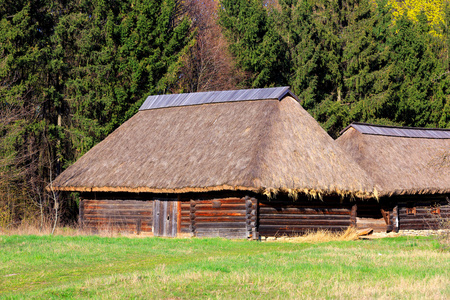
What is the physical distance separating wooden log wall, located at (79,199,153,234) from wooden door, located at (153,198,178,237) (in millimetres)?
322

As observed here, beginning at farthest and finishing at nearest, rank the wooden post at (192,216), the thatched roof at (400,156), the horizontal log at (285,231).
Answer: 1. the thatched roof at (400,156)
2. the wooden post at (192,216)
3. the horizontal log at (285,231)

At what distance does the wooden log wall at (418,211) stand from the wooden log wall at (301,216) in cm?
523

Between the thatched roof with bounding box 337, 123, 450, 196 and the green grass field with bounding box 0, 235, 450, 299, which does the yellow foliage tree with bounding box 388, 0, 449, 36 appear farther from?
the green grass field with bounding box 0, 235, 450, 299

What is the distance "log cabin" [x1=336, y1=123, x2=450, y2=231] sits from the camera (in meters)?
28.1

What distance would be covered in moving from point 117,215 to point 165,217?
264 cm

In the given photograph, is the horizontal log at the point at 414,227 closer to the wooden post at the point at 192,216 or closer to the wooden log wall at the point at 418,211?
the wooden log wall at the point at 418,211

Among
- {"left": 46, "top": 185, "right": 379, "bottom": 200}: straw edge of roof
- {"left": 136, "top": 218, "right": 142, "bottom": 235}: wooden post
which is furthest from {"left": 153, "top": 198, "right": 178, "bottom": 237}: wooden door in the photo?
{"left": 46, "top": 185, "right": 379, "bottom": 200}: straw edge of roof

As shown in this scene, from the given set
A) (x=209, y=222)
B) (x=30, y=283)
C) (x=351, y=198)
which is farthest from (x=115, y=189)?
(x=30, y=283)

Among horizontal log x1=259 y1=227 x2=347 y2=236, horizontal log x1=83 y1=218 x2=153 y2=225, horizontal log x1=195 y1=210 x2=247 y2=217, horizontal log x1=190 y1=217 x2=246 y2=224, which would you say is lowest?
horizontal log x1=259 y1=227 x2=347 y2=236

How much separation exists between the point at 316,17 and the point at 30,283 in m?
33.0

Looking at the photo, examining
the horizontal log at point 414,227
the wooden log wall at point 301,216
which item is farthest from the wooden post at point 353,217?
the horizontal log at point 414,227

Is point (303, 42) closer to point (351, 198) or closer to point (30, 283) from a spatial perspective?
point (351, 198)

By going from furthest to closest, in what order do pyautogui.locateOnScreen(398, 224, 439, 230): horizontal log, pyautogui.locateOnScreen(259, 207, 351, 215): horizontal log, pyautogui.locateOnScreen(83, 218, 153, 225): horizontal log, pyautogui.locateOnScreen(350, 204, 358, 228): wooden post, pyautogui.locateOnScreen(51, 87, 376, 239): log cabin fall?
pyautogui.locateOnScreen(398, 224, 439, 230): horizontal log < pyautogui.locateOnScreen(83, 218, 153, 225): horizontal log < pyautogui.locateOnScreen(350, 204, 358, 228): wooden post < pyautogui.locateOnScreen(259, 207, 351, 215): horizontal log < pyautogui.locateOnScreen(51, 87, 376, 239): log cabin

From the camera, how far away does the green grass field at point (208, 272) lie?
1053 cm
